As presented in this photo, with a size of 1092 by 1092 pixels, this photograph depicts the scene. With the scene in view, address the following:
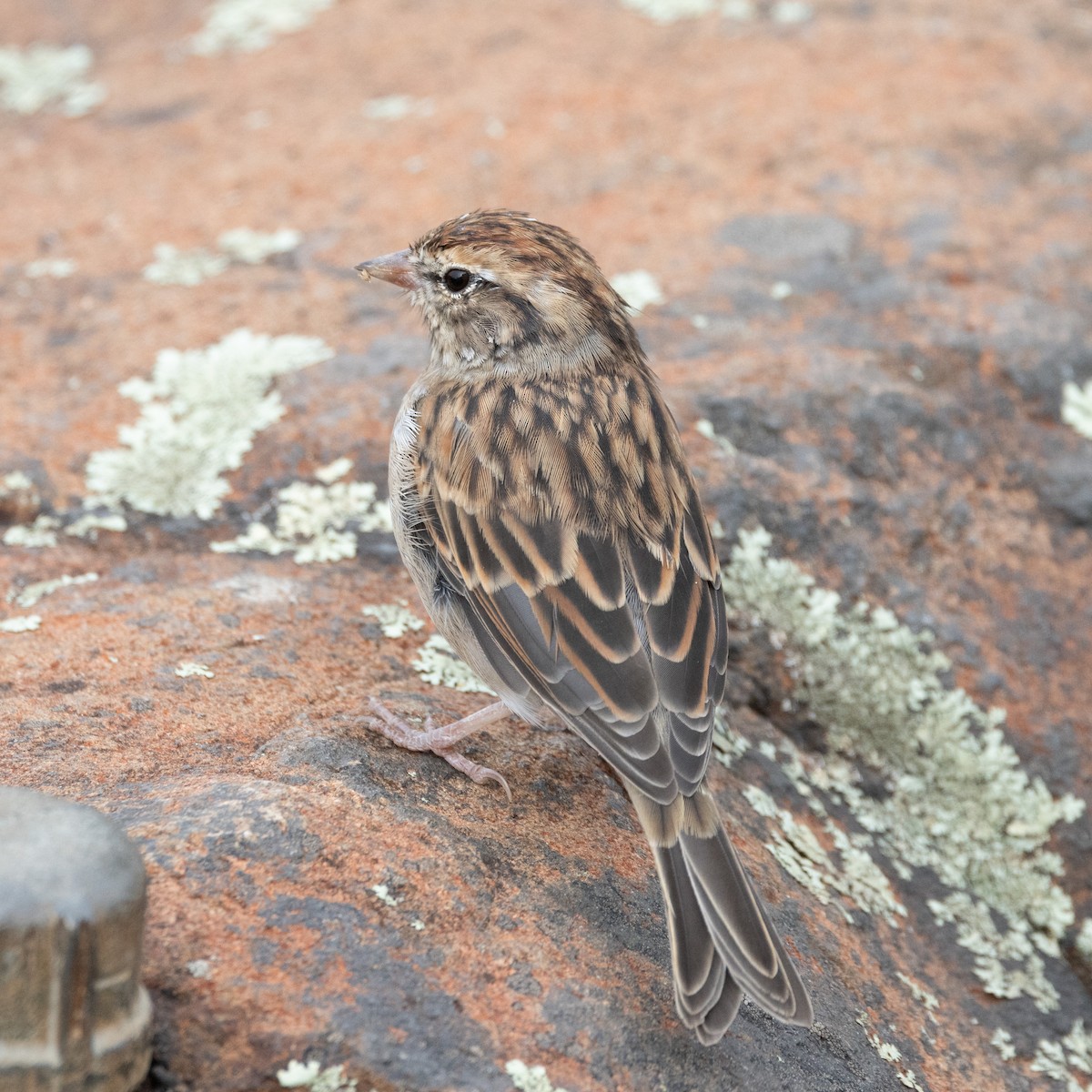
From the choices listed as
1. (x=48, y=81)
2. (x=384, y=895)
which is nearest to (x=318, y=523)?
(x=384, y=895)

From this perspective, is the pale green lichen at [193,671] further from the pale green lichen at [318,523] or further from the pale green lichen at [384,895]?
the pale green lichen at [384,895]

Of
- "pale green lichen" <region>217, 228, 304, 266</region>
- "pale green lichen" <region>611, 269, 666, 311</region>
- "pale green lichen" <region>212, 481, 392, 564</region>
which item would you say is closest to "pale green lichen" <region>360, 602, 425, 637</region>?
"pale green lichen" <region>212, 481, 392, 564</region>

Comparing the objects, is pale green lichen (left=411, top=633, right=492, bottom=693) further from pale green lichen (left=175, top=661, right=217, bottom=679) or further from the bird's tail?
the bird's tail

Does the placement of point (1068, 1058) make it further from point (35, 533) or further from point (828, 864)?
point (35, 533)

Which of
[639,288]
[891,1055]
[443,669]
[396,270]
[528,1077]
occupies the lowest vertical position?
[891,1055]

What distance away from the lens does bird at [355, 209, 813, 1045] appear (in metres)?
3.41

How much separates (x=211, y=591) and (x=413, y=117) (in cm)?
417

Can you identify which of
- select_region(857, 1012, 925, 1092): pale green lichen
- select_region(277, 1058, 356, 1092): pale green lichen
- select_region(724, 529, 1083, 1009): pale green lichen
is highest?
select_region(277, 1058, 356, 1092): pale green lichen

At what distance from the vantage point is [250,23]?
8.94 meters

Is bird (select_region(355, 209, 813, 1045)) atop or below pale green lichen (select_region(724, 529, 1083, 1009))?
atop

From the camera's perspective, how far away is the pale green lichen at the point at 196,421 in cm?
526

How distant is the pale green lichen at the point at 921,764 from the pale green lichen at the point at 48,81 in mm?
5797

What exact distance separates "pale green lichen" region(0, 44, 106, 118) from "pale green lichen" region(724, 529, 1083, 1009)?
5797 millimetres

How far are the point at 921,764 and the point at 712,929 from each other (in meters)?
1.76
